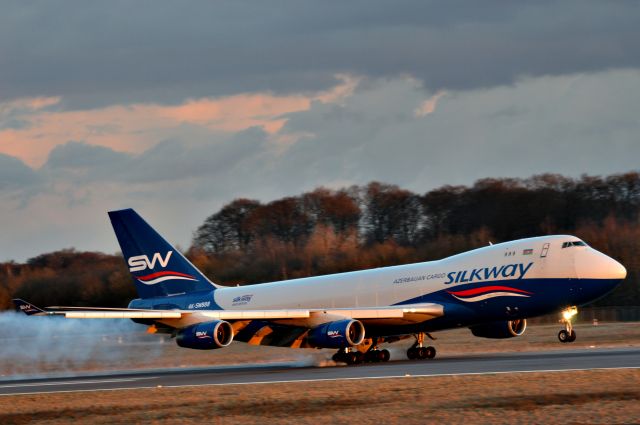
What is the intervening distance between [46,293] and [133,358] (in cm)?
2196

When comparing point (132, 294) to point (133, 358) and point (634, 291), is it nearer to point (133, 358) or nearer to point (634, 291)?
point (133, 358)

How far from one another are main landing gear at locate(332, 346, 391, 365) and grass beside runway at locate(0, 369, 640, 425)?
1140cm

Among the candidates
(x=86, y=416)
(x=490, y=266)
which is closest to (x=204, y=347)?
(x=490, y=266)

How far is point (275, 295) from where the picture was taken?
4725 centimetres

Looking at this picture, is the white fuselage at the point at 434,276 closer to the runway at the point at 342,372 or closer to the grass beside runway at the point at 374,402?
the runway at the point at 342,372

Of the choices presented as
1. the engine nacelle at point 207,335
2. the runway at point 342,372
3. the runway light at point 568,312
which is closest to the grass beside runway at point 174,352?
the runway light at point 568,312

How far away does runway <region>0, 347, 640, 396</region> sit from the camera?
3297 centimetres

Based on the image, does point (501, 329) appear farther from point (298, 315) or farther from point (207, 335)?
point (207, 335)

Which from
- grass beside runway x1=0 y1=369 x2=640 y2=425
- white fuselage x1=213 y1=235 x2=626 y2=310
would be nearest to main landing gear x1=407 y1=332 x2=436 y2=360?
white fuselage x1=213 y1=235 x2=626 y2=310

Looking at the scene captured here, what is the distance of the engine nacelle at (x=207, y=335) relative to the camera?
134ft

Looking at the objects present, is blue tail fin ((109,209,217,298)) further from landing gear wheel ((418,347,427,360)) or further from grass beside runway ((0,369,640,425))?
grass beside runway ((0,369,640,425))

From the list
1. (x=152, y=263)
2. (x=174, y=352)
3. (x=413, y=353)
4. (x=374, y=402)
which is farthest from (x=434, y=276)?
(x=374, y=402)

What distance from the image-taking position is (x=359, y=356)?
43.2 m

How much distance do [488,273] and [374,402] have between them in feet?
57.1
